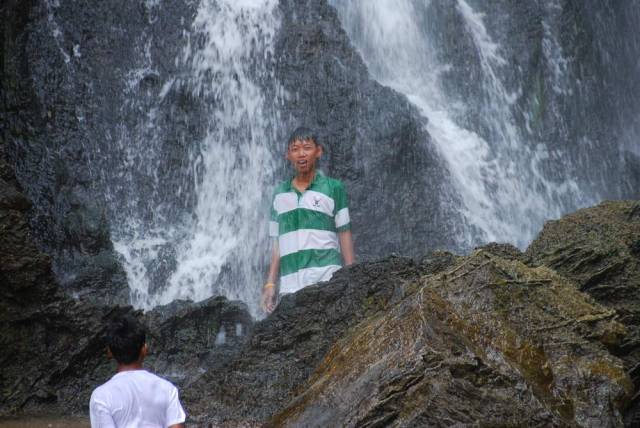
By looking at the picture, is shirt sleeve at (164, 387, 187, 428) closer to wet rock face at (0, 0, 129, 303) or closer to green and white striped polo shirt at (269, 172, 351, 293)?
green and white striped polo shirt at (269, 172, 351, 293)

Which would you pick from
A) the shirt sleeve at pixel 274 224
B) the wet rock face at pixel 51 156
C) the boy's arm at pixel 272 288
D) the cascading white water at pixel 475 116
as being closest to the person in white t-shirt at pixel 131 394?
the boy's arm at pixel 272 288

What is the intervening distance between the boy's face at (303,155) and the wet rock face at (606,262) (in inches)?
63.6

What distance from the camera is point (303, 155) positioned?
5586 millimetres

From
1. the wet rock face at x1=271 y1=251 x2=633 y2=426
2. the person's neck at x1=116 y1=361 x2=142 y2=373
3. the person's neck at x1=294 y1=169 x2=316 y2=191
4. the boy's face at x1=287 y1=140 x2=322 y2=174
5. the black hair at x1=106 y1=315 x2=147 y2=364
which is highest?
the boy's face at x1=287 y1=140 x2=322 y2=174

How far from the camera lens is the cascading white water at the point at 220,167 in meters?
8.96

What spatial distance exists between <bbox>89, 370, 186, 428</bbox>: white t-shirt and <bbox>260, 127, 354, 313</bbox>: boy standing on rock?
2297 millimetres

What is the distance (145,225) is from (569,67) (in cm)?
780

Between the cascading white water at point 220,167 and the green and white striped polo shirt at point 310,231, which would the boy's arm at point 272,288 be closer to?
→ the green and white striped polo shirt at point 310,231

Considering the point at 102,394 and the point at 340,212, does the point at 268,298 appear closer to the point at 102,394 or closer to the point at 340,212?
the point at 340,212

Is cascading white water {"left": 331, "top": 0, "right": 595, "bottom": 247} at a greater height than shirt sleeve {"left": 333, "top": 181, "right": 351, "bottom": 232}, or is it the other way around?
cascading white water {"left": 331, "top": 0, "right": 595, "bottom": 247}

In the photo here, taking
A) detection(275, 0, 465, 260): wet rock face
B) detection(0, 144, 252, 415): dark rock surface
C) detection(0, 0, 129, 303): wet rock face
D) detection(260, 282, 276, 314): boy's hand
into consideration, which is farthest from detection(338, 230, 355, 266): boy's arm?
detection(275, 0, 465, 260): wet rock face

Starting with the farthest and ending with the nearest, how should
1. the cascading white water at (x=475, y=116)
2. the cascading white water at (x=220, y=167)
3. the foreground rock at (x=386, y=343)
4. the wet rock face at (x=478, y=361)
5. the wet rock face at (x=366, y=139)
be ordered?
1. the cascading white water at (x=475, y=116)
2. the wet rock face at (x=366, y=139)
3. the cascading white water at (x=220, y=167)
4. the foreground rock at (x=386, y=343)
5. the wet rock face at (x=478, y=361)

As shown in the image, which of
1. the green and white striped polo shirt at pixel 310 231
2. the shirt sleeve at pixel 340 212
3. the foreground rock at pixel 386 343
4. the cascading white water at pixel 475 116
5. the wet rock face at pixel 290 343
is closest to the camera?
the foreground rock at pixel 386 343

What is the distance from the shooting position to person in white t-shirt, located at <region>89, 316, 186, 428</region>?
120 inches
